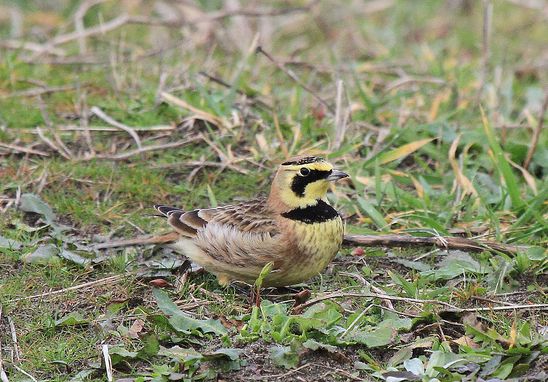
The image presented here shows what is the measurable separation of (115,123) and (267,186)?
4.80 feet

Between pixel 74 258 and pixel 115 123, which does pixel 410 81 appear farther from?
pixel 74 258

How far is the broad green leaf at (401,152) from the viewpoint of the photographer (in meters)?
7.34

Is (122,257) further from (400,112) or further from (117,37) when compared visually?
(117,37)

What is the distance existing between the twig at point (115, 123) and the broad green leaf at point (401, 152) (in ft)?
6.09

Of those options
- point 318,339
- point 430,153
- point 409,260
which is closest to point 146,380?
point 318,339

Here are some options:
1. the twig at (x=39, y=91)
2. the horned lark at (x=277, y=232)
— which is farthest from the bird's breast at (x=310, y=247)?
the twig at (x=39, y=91)

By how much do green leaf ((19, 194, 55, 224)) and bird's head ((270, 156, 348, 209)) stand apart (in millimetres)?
1726

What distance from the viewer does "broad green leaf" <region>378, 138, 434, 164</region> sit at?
24.1 feet

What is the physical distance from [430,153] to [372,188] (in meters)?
0.77

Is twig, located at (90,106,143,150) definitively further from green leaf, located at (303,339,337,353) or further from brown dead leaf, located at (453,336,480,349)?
brown dead leaf, located at (453,336,480,349)

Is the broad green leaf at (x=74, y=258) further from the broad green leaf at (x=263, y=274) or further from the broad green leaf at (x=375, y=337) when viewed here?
the broad green leaf at (x=375, y=337)

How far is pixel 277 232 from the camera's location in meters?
5.58

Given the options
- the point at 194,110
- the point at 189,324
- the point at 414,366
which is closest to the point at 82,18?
the point at 194,110

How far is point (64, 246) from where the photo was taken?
6.27 metres
